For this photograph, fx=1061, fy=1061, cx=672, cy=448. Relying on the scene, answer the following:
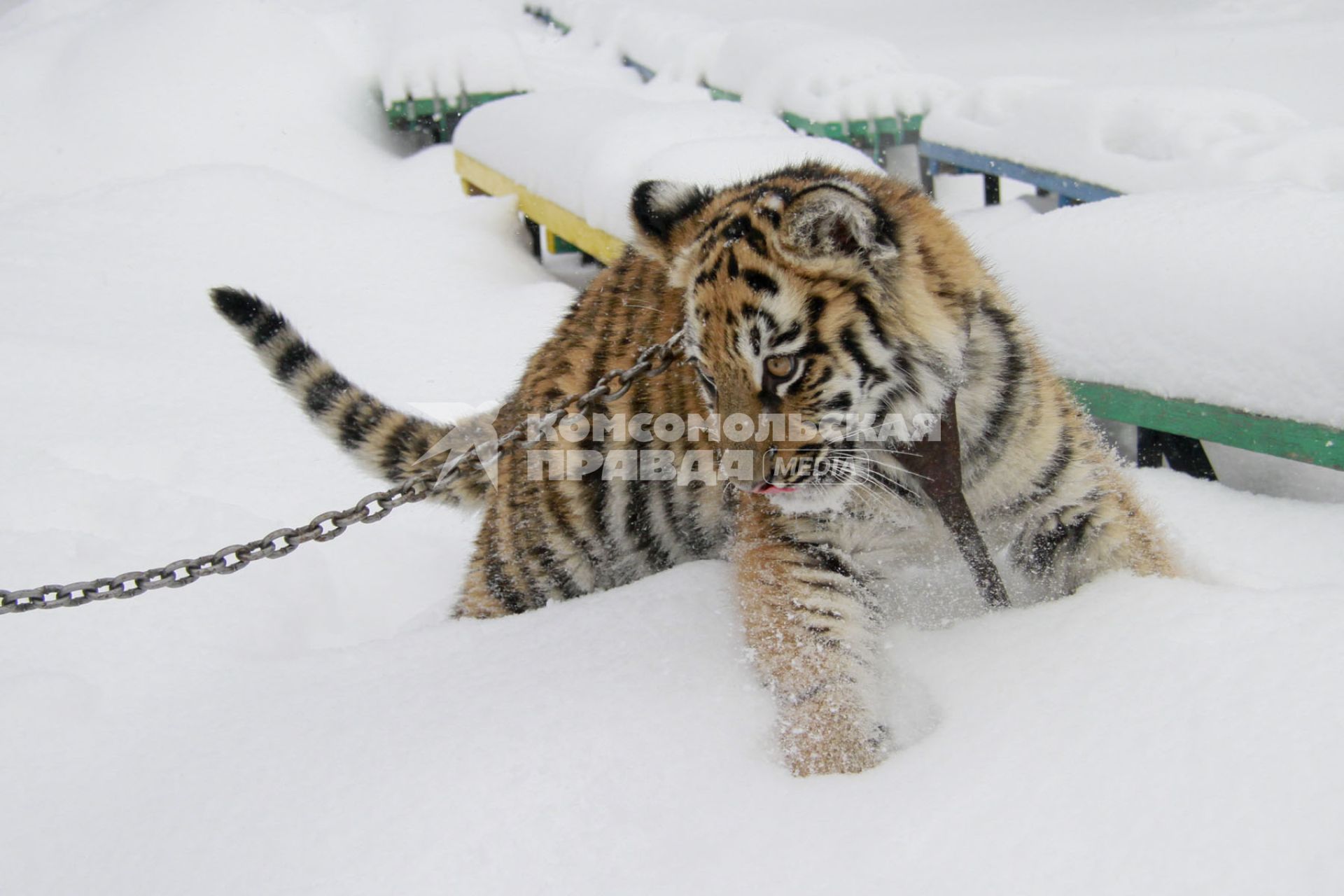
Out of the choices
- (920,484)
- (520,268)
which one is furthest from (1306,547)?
(520,268)

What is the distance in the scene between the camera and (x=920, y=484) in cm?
216

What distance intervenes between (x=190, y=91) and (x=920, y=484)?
31.1ft

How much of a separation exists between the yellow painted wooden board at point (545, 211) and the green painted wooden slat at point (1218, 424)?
181cm

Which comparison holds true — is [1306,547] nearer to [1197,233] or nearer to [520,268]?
[1197,233]

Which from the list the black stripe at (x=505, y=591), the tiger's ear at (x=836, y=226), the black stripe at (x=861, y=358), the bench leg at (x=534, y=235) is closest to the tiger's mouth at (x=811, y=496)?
the black stripe at (x=861, y=358)

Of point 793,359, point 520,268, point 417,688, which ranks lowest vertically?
point 520,268

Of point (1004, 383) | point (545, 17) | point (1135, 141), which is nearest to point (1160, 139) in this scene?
point (1135, 141)

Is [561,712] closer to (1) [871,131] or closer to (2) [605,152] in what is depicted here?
(2) [605,152]

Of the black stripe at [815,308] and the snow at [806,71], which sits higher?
the black stripe at [815,308]

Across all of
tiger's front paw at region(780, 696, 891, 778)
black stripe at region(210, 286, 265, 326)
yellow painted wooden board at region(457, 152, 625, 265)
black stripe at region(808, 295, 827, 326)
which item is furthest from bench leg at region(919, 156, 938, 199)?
tiger's front paw at region(780, 696, 891, 778)

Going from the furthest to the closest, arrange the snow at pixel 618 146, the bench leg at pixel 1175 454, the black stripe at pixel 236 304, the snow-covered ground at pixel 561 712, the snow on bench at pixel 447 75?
the snow on bench at pixel 447 75 → the snow at pixel 618 146 → the bench leg at pixel 1175 454 → the black stripe at pixel 236 304 → the snow-covered ground at pixel 561 712

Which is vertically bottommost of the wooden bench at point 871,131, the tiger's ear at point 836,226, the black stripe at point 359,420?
the wooden bench at point 871,131

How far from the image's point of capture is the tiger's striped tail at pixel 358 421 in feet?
9.27

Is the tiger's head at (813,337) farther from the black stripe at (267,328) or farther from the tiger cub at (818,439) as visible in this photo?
the black stripe at (267,328)
